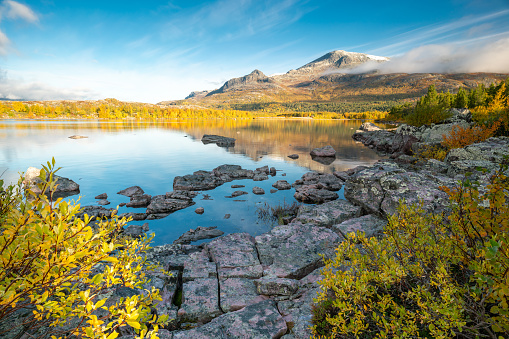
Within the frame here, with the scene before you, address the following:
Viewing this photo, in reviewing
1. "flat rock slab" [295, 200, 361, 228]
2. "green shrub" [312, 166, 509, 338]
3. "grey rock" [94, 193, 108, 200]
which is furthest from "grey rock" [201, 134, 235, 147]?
"green shrub" [312, 166, 509, 338]

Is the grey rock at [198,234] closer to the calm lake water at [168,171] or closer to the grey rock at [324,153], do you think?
the calm lake water at [168,171]

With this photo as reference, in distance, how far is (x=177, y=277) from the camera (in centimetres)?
781

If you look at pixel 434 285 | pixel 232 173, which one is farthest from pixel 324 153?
pixel 434 285

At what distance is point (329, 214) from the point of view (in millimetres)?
13125

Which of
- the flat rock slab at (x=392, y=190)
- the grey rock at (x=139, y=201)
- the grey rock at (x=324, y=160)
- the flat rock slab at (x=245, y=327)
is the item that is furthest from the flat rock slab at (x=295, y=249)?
the grey rock at (x=324, y=160)

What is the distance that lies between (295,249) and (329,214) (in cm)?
466

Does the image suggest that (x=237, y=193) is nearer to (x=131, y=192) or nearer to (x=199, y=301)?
(x=131, y=192)

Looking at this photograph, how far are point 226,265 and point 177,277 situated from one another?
180 cm

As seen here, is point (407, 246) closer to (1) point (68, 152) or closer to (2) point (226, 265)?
(2) point (226, 265)

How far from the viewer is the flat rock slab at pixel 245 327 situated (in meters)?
5.35

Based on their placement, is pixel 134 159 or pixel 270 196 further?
pixel 134 159

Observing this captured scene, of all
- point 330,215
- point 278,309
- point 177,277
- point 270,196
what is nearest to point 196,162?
point 270,196

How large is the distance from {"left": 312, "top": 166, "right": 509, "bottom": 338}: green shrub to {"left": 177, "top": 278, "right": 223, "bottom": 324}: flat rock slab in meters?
3.23

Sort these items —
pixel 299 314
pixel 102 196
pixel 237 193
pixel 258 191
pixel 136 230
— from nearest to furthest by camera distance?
pixel 299 314
pixel 136 230
pixel 102 196
pixel 237 193
pixel 258 191
